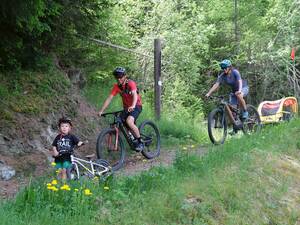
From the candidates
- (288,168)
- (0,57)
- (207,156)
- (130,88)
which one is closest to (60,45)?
(0,57)

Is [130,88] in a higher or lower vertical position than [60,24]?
lower

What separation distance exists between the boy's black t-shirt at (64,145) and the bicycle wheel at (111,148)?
5.71 ft

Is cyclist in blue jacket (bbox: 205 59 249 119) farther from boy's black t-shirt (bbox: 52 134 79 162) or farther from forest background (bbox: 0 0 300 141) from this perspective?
boy's black t-shirt (bbox: 52 134 79 162)

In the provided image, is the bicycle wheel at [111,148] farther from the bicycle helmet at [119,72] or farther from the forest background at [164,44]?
the forest background at [164,44]

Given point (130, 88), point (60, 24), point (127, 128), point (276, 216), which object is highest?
point (60, 24)

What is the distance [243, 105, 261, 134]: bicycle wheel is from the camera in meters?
11.7

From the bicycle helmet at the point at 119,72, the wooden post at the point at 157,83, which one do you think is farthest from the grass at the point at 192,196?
the wooden post at the point at 157,83

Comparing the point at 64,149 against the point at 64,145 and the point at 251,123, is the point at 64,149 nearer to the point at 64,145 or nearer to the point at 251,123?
the point at 64,145

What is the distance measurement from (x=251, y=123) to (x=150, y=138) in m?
3.15

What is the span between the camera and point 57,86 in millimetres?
10539

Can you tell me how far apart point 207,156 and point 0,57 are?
4317 mm

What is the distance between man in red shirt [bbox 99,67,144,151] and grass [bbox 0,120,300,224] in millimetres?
1815

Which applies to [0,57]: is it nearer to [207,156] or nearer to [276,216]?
[207,156]

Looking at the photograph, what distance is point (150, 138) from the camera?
990cm
